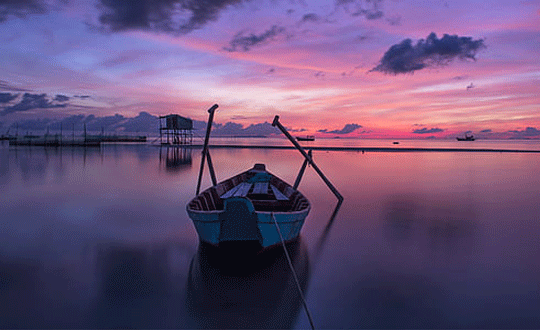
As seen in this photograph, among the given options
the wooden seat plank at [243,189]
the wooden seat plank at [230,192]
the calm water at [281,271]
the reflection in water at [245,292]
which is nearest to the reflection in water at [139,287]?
the calm water at [281,271]

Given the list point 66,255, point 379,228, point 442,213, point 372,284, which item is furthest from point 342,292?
point 442,213

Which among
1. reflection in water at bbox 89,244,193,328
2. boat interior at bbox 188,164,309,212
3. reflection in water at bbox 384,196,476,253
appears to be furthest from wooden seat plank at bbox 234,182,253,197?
reflection in water at bbox 384,196,476,253

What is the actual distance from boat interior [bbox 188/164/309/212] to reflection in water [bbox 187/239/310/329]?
172 centimetres

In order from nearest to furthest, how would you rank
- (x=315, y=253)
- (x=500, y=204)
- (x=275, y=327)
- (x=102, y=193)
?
(x=275, y=327)
(x=315, y=253)
(x=500, y=204)
(x=102, y=193)

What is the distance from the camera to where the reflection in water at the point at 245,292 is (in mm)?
6496

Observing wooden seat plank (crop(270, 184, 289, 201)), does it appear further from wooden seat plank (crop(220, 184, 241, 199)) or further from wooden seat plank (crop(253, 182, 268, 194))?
wooden seat plank (crop(220, 184, 241, 199))

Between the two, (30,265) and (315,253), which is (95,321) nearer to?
(30,265)

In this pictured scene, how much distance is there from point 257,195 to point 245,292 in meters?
5.81

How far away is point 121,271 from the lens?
8.80 metres

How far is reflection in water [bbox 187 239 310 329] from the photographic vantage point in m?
6.50

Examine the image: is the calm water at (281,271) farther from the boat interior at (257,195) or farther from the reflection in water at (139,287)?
the boat interior at (257,195)

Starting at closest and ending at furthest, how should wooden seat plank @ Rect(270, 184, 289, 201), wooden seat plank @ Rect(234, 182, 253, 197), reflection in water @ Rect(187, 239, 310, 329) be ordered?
reflection in water @ Rect(187, 239, 310, 329) < wooden seat plank @ Rect(270, 184, 289, 201) < wooden seat plank @ Rect(234, 182, 253, 197)

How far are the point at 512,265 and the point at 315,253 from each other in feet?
19.1

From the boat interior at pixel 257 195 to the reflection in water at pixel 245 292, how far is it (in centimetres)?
172
